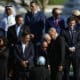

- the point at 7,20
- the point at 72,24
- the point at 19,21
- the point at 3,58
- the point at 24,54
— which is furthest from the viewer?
the point at 7,20

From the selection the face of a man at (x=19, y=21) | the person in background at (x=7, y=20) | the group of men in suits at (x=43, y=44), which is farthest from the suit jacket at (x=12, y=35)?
the person in background at (x=7, y=20)

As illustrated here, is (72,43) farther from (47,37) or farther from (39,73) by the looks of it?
(39,73)

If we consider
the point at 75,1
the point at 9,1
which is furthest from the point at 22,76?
A: the point at 9,1

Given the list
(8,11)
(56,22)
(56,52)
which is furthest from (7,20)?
(56,52)

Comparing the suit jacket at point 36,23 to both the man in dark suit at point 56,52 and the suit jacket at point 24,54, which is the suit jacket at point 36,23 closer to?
the man in dark suit at point 56,52

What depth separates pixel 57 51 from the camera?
12164 mm

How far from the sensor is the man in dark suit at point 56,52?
12098 millimetres

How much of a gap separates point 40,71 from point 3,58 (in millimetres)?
894

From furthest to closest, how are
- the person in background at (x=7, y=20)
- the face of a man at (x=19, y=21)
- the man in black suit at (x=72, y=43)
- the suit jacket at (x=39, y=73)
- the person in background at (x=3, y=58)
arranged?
the person in background at (x=7, y=20) → the face of a man at (x=19, y=21) → the man in black suit at (x=72, y=43) → the person in background at (x=3, y=58) → the suit jacket at (x=39, y=73)

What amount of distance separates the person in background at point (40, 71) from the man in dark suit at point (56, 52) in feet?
1.83

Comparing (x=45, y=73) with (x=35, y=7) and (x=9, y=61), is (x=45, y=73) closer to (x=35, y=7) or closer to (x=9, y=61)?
(x=9, y=61)

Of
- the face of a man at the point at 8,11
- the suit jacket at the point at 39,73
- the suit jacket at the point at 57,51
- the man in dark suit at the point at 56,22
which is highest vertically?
the face of a man at the point at 8,11

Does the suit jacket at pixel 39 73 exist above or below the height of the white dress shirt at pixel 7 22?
below

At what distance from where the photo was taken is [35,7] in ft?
42.1
